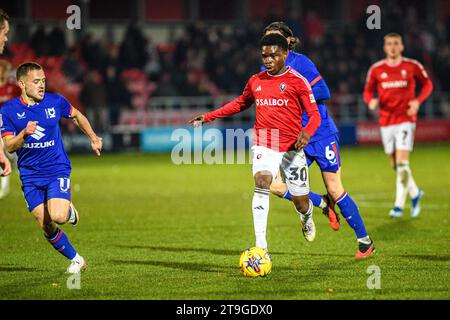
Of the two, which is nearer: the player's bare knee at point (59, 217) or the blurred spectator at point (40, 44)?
the player's bare knee at point (59, 217)

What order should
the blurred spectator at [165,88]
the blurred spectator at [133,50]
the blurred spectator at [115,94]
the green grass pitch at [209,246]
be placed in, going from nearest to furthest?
the green grass pitch at [209,246]
the blurred spectator at [115,94]
the blurred spectator at [133,50]
the blurred spectator at [165,88]

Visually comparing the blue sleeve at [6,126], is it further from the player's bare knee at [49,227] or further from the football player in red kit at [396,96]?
the football player in red kit at [396,96]

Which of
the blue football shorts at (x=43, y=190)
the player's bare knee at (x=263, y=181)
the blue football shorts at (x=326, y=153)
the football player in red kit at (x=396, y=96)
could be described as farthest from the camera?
the football player in red kit at (x=396, y=96)

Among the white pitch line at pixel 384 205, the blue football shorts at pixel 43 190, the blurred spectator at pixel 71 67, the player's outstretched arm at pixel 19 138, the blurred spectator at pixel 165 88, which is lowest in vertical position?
the white pitch line at pixel 384 205

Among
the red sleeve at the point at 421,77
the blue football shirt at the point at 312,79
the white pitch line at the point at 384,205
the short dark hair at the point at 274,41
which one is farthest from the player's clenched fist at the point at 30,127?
the white pitch line at the point at 384,205

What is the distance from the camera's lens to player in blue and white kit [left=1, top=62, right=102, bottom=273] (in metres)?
9.00

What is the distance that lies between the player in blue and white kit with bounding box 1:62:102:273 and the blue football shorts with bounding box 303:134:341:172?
8.00ft

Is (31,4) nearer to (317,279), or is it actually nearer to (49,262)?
(49,262)

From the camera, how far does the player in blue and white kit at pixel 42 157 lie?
29.5 ft

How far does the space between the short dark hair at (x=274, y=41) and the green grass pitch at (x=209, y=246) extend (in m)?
2.27

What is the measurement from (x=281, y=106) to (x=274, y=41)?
2.23ft

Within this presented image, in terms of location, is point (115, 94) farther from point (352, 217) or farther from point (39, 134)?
point (39, 134)

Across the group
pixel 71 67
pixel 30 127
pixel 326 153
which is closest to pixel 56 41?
pixel 71 67
